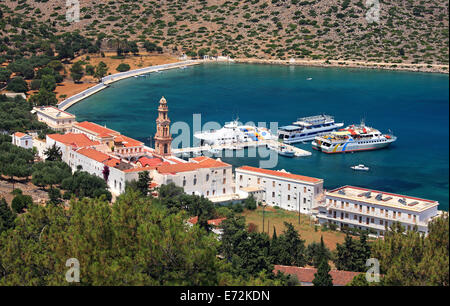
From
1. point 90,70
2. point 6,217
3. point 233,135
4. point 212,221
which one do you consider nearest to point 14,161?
point 6,217

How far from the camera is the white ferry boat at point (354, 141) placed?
43.5m

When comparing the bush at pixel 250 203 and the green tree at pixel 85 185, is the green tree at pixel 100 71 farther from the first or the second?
the bush at pixel 250 203

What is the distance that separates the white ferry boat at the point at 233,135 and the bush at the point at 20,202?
18334mm

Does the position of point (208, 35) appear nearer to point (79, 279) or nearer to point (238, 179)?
point (238, 179)

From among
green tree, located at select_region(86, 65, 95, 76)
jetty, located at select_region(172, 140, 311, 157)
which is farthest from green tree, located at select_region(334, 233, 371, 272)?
green tree, located at select_region(86, 65, 95, 76)

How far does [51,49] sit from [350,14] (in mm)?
31596

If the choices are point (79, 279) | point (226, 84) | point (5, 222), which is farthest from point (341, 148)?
point (79, 279)

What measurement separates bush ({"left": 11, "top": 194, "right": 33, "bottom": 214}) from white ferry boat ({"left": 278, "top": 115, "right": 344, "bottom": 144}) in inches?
853

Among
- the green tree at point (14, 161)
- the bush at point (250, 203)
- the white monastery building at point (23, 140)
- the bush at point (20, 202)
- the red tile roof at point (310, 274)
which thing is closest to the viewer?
the red tile roof at point (310, 274)

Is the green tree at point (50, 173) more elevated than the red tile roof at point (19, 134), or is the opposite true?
the red tile roof at point (19, 134)

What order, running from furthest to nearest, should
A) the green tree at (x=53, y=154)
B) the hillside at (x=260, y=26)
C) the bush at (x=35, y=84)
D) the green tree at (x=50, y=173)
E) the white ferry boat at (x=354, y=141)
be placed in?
the hillside at (x=260, y=26) → the bush at (x=35, y=84) → the white ferry boat at (x=354, y=141) → the green tree at (x=53, y=154) → the green tree at (x=50, y=173)

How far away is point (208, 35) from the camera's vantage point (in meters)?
79.0

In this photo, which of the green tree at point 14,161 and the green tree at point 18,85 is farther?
the green tree at point 18,85

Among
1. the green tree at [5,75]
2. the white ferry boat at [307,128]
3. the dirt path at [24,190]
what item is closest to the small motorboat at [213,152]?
the white ferry boat at [307,128]
